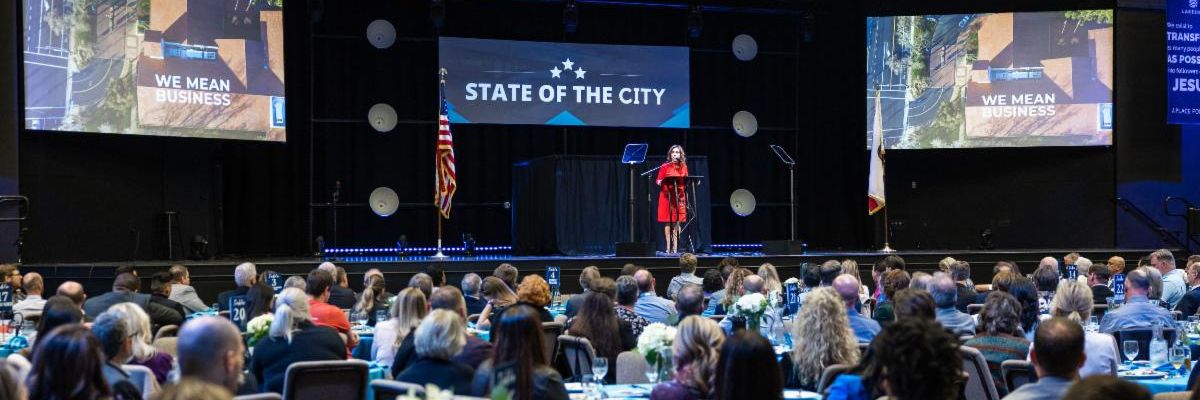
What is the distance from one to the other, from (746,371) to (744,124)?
14.5m

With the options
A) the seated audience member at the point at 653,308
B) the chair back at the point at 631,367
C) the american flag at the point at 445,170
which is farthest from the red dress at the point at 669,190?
the chair back at the point at 631,367

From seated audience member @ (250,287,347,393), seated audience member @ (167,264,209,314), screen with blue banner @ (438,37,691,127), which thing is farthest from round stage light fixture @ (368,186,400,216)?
seated audience member @ (250,287,347,393)

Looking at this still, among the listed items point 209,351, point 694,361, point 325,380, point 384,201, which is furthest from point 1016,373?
point 384,201

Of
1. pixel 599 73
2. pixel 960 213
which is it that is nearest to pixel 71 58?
pixel 599 73

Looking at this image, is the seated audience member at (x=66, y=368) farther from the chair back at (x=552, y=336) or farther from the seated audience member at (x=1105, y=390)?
the chair back at (x=552, y=336)

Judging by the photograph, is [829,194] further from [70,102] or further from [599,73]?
[70,102]

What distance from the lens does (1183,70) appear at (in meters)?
16.7

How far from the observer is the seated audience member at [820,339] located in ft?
17.3

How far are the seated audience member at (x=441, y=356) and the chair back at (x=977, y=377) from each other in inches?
87.5

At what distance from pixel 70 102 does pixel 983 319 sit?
10.7m

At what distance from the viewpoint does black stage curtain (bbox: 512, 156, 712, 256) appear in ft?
51.6

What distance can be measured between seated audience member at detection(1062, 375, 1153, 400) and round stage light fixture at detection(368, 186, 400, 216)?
14.5 m

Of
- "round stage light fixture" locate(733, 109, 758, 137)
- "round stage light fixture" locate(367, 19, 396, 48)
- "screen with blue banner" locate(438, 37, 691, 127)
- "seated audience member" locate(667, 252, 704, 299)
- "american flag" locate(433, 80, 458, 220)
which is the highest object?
"round stage light fixture" locate(367, 19, 396, 48)

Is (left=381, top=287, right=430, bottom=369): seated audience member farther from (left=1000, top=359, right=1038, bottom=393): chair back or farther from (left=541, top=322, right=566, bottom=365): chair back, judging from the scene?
(left=1000, top=359, right=1038, bottom=393): chair back
